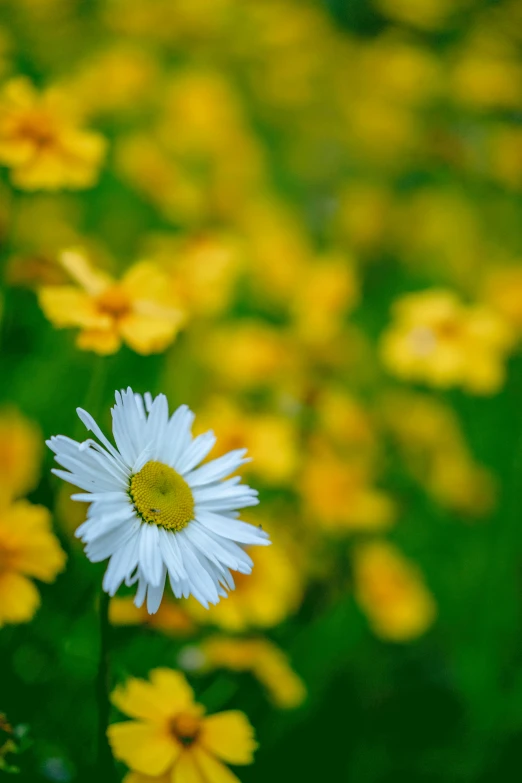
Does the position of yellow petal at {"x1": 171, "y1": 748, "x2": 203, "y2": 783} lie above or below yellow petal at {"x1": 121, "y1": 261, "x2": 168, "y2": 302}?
below

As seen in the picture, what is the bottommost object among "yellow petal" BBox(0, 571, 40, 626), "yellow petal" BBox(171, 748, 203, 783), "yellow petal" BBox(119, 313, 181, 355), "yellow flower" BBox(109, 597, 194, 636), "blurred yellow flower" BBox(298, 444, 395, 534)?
"yellow flower" BBox(109, 597, 194, 636)

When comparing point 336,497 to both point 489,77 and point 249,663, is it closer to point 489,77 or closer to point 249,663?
point 249,663

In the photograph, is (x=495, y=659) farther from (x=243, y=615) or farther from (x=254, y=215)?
(x=254, y=215)

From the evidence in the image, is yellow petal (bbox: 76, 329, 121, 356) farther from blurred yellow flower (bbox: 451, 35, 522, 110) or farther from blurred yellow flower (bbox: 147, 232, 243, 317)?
blurred yellow flower (bbox: 451, 35, 522, 110)

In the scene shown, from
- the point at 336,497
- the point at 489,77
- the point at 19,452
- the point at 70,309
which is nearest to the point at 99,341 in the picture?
the point at 70,309

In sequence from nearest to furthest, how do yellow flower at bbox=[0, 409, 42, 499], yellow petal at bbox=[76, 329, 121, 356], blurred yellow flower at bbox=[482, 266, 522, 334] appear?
1. yellow petal at bbox=[76, 329, 121, 356]
2. yellow flower at bbox=[0, 409, 42, 499]
3. blurred yellow flower at bbox=[482, 266, 522, 334]

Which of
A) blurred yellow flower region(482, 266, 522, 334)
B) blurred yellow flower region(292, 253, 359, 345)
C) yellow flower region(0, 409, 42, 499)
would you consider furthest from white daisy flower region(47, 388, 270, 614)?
blurred yellow flower region(482, 266, 522, 334)

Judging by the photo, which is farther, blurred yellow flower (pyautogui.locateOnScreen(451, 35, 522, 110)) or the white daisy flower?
blurred yellow flower (pyautogui.locateOnScreen(451, 35, 522, 110))
